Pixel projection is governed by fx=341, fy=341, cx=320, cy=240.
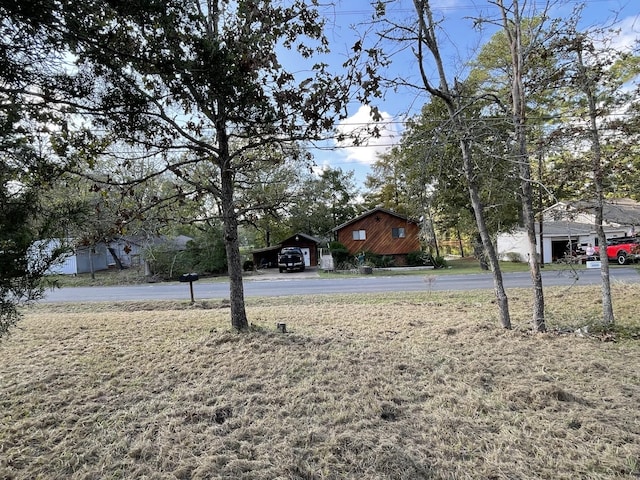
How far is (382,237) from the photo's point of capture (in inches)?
992

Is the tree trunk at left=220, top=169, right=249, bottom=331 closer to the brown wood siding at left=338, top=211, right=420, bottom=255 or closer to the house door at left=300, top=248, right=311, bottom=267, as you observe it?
the brown wood siding at left=338, top=211, right=420, bottom=255

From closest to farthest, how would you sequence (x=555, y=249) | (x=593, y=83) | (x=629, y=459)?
(x=629, y=459) < (x=593, y=83) < (x=555, y=249)

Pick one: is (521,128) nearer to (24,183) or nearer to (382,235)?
(24,183)

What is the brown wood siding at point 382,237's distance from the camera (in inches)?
985

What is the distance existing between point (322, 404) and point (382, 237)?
22810mm

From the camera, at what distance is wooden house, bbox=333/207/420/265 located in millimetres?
25016

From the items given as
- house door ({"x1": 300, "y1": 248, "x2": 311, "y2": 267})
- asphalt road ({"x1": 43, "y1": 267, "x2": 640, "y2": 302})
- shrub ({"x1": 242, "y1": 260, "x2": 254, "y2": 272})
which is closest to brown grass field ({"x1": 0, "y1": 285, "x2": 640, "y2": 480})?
asphalt road ({"x1": 43, "y1": 267, "x2": 640, "y2": 302})

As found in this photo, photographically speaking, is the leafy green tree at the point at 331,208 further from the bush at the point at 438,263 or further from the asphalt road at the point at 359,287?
the asphalt road at the point at 359,287

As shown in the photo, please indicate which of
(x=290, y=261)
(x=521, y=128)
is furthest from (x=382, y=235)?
(x=521, y=128)

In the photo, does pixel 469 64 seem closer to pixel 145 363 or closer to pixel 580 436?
pixel 580 436

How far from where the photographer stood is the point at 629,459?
2078mm

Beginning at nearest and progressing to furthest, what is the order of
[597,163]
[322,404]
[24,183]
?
1. [24,183]
2. [322,404]
3. [597,163]

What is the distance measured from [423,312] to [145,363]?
5439 millimetres

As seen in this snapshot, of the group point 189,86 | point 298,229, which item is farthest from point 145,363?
point 298,229
